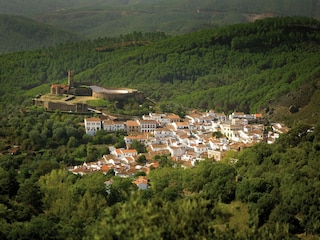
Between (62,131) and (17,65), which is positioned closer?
(62,131)

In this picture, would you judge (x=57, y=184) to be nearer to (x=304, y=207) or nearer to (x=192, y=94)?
(x=304, y=207)

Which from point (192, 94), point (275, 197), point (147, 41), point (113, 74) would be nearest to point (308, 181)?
point (275, 197)

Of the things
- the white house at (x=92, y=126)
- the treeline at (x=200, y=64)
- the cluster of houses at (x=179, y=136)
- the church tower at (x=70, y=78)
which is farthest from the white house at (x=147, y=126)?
the treeline at (x=200, y=64)

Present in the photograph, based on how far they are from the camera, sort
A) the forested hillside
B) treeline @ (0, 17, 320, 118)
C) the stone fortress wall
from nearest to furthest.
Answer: the stone fortress wall < treeline @ (0, 17, 320, 118) < the forested hillside

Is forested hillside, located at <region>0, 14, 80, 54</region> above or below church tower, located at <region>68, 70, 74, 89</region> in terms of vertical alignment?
below

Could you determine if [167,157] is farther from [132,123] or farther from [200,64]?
[200,64]

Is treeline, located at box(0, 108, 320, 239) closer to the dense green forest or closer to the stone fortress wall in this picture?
the dense green forest

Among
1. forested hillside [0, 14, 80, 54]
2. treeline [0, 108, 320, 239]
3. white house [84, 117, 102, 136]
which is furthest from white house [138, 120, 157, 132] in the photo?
forested hillside [0, 14, 80, 54]
